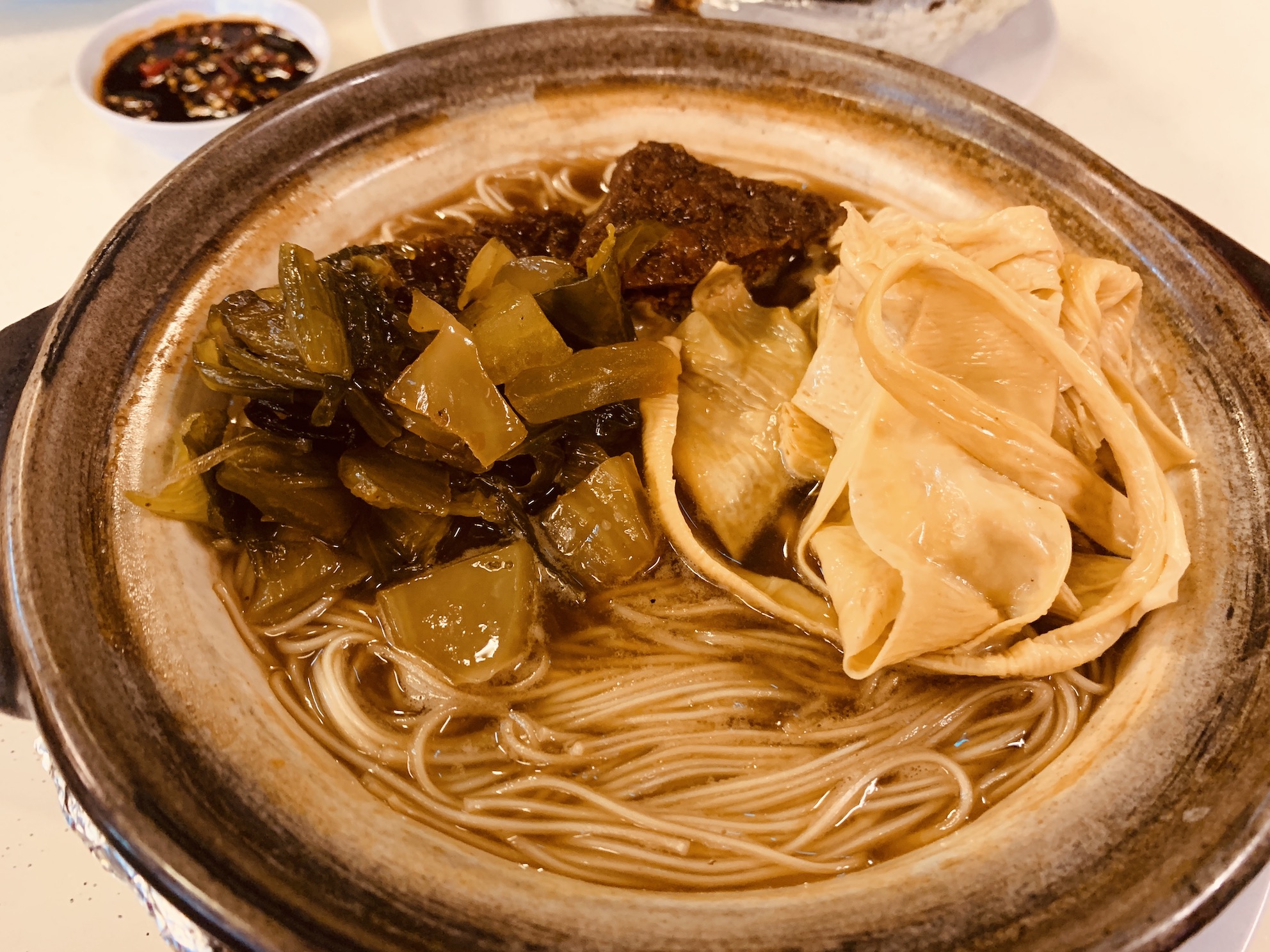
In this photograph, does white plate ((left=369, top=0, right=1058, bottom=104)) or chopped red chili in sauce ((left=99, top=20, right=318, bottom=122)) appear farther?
white plate ((left=369, top=0, right=1058, bottom=104))

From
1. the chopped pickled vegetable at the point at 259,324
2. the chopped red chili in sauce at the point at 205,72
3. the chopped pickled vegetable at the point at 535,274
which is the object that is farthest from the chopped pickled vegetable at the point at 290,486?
the chopped red chili in sauce at the point at 205,72

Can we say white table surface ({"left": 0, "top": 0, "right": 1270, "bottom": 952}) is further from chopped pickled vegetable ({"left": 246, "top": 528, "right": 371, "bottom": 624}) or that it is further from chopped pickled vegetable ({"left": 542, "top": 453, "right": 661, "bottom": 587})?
chopped pickled vegetable ({"left": 542, "top": 453, "right": 661, "bottom": 587})

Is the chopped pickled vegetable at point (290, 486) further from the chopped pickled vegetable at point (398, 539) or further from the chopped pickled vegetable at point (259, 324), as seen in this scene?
the chopped pickled vegetable at point (259, 324)

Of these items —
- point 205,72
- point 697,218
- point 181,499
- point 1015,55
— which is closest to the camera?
point 181,499

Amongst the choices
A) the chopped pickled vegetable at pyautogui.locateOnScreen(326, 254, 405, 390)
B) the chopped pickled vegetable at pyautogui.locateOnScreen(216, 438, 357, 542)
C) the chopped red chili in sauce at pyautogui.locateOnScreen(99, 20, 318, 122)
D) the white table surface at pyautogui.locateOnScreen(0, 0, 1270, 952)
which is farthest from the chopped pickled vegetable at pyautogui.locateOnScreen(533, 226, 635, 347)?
the white table surface at pyautogui.locateOnScreen(0, 0, 1270, 952)

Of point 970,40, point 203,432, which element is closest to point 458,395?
point 203,432

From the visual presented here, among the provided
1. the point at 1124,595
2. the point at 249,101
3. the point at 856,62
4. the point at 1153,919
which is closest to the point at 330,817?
the point at 1153,919

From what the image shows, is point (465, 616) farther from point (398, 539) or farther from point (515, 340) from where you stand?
point (515, 340)
